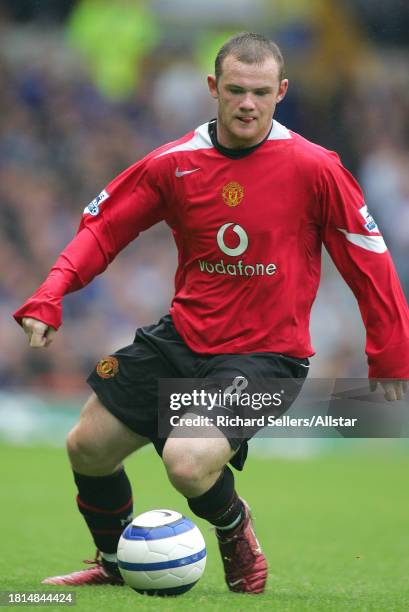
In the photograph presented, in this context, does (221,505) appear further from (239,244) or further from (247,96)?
(247,96)

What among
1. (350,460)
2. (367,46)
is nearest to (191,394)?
(350,460)

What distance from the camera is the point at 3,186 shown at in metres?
15.1

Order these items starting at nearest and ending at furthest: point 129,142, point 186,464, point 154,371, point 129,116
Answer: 1. point 186,464
2. point 154,371
3. point 129,142
4. point 129,116

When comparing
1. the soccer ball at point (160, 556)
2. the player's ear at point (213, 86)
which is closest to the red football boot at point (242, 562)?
the soccer ball at point (160, 556)

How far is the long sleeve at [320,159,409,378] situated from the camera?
5.11m

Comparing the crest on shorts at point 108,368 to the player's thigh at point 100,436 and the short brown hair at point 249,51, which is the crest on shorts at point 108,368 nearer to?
the player's thigh at point 100,436

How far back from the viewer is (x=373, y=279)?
5.12m

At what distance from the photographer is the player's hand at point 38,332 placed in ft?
16.2

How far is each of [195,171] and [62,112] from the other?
10479 mm

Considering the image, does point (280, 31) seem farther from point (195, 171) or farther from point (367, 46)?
point (195, 171)

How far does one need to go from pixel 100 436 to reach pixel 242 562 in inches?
30.7

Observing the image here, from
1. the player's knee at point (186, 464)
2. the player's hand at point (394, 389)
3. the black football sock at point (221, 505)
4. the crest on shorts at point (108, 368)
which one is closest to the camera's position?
the player's knee at point (186, 464)

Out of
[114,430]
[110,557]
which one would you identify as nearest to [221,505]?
[114,430]

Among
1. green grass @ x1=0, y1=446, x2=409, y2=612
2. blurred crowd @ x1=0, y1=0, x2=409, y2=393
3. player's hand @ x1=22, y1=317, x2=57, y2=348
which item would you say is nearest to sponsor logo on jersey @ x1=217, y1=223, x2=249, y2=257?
player's hand @ x1=22, y1=317, x2=57, y2=348
